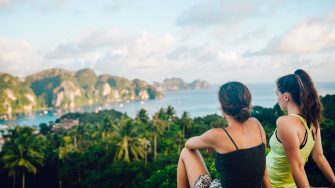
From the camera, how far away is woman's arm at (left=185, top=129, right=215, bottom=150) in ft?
8.87

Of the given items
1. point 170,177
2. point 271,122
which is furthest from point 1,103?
point 170,177

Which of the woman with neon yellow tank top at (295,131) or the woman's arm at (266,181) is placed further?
the woman's arm at (266,181)

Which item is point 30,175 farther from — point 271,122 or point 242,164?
point 242,164

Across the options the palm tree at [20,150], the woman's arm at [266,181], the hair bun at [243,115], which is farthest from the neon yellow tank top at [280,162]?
the palm tree at [20,150]

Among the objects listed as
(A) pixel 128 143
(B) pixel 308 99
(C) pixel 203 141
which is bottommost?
(A) pixel 128 143

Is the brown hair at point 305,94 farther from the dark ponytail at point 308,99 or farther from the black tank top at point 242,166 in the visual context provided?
the black tank top at point 242,166

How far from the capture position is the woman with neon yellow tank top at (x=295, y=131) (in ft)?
8.71

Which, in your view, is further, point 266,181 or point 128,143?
point 128,143

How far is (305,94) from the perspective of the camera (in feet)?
9.06

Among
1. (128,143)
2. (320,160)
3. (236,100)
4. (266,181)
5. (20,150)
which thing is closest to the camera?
(236,100)

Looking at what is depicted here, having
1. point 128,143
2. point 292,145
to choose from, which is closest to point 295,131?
point 292,145

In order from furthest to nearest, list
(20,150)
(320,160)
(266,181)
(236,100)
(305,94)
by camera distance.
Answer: (20,150) < (320,160) < (266,181) < (305,94) < (236,100)

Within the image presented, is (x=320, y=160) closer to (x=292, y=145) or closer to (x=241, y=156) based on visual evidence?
(x=292, y=145)

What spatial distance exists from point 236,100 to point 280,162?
0.75 meters
